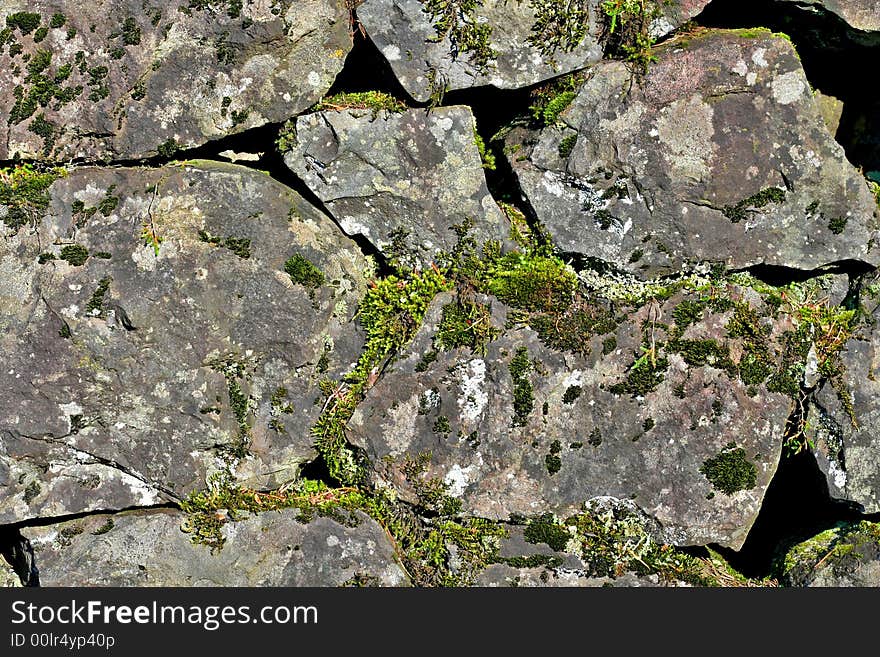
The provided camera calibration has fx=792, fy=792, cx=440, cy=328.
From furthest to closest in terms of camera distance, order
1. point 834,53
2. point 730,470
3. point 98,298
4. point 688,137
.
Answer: point 834,53 → point 730,470 → point 688,137 → point 98,298

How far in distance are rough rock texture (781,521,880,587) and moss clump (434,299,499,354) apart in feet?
9.64

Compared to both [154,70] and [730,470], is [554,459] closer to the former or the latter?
[730,470]

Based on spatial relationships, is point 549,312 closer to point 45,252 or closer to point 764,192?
point 764,192

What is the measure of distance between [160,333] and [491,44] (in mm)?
3140

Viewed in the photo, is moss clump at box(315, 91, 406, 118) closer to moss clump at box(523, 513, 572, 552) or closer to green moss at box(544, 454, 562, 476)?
green moss at box(544, 454, 562, 476)

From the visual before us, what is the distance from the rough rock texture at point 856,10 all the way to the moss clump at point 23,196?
18.5ft

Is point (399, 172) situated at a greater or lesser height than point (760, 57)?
lesser

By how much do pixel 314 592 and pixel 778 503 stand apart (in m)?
3.97

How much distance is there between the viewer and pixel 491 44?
18.6 feet

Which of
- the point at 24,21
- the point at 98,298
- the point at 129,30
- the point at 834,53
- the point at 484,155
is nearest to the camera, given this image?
the point at 24,21

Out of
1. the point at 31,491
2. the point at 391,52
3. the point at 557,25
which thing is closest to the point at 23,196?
the point at 31,491

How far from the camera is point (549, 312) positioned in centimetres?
596

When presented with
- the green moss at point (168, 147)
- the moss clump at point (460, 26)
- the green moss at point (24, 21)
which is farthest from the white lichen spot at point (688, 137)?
the green moss at point (24, 21)

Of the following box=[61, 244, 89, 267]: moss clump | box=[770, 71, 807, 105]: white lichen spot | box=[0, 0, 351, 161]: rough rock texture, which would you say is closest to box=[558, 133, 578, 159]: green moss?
box=[770, 71, 807, 105]: white lichen spot
